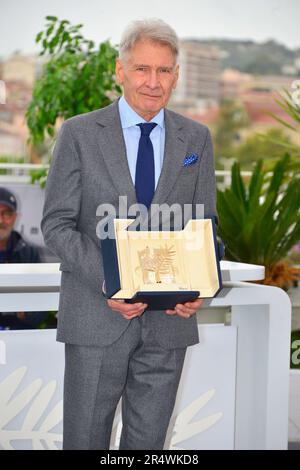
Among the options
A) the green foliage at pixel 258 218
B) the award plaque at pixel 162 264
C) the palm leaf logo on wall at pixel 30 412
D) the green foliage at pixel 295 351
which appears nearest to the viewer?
the award plaque at pixel 162 264

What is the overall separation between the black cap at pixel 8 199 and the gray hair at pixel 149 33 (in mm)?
3143

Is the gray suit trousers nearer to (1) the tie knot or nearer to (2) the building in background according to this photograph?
(1) the tie knot

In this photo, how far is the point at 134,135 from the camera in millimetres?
1749

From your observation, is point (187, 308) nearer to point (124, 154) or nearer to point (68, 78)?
point (124, 154)

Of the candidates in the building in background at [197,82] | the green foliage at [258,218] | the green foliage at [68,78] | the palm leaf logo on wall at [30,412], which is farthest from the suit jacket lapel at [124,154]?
the building in background at [197,82]

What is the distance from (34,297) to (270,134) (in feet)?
8.36

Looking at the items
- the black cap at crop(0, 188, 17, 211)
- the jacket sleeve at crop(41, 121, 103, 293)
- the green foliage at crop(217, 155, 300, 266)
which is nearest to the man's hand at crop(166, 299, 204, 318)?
the jacket sleeve at crop(41, 121, 103, 293)

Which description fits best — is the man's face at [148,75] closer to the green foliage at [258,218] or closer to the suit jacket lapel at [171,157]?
the suit jacket lapel at [171,157]

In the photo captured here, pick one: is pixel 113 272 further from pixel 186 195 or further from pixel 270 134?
pixel 270 134

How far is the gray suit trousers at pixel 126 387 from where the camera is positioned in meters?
1.69

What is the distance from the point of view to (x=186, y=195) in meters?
1.75

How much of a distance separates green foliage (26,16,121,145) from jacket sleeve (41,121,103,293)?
2.76 m

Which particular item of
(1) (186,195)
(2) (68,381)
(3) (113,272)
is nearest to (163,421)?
(2) (68,381)

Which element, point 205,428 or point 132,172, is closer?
point 132,172
